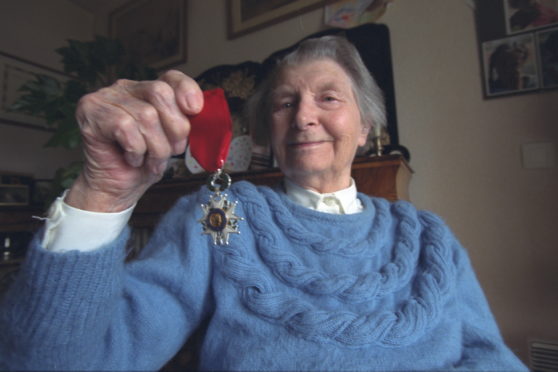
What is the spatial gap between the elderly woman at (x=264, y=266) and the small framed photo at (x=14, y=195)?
74.9 inches

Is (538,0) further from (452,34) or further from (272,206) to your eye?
(272,206)

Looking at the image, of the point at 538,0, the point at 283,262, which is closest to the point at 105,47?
the point at 283,262

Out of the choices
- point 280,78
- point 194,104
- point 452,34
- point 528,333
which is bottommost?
point 528,333

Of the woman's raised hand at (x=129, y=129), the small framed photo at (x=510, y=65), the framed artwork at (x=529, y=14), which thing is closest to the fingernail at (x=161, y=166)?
the woman's raised hand at (x=129, y=129)

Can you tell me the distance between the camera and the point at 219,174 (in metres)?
0.41

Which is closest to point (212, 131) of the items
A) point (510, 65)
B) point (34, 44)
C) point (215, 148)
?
point (215, 148)

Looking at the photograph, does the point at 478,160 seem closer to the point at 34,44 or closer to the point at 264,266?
the point at 264,266

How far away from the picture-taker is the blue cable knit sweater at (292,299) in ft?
1.70

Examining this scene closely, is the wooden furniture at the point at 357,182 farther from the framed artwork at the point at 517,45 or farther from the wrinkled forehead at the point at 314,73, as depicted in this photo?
the framed artwork at the point at 517,45

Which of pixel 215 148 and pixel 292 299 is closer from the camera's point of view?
pixel 215 148

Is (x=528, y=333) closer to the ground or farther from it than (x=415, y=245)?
closer to the ground

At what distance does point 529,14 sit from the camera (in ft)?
3.93

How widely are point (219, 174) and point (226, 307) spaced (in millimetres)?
301

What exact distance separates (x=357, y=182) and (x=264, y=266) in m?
0.63
